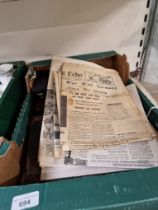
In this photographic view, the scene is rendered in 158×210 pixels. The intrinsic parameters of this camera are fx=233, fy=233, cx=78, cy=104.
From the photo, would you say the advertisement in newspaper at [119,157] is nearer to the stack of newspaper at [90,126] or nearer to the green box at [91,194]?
the stack of newspaper at [90,126]

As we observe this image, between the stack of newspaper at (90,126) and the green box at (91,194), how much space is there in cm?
11

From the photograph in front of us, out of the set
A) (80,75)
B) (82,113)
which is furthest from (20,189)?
(80,75)

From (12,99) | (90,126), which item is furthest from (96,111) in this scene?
(12,99)

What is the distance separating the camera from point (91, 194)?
333mm

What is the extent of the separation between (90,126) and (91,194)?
8.7 inches

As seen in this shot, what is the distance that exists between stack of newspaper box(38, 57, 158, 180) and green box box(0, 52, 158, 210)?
0.11 metres

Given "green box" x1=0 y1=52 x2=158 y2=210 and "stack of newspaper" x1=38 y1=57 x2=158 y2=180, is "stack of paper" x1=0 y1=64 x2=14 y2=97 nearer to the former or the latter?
"stack of newspaper" x1=38 y1=57 x2=158 y2=180

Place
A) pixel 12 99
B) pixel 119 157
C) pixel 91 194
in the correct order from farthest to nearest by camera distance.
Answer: pixel 12 99, pixel 119 157, pixel 91 194

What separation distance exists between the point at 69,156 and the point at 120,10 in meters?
0.49

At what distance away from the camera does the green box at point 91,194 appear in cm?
32

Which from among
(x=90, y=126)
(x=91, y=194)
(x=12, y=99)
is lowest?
(x=91, y=194)

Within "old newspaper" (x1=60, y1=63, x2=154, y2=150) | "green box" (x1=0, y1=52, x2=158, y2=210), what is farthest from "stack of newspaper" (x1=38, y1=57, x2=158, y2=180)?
"green box" (x1=0, y1=52, x2=158, y2=210)

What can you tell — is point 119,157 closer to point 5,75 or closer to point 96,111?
point 96,111

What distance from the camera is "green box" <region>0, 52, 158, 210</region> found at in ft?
1.06
